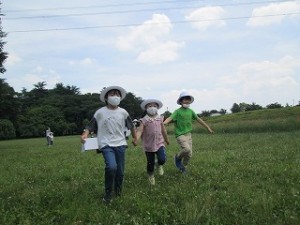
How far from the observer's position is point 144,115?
1107 centimetres

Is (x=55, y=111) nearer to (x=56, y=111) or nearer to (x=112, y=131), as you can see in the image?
(x=56, y=111)

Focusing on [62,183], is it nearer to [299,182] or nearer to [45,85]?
[299,182]

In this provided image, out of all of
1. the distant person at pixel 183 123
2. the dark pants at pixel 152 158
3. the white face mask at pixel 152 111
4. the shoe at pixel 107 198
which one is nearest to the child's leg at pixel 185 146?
the distant person at pixel 183 123

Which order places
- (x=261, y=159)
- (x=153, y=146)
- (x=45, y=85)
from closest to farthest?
(x=153, y=146) → (x=261, y=159) → (x=45, y=85)

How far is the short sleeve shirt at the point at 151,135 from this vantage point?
10648 mm

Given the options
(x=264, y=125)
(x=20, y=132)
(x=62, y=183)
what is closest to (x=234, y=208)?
(x=62, y=183)

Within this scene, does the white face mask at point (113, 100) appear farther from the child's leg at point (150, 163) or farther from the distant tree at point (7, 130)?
the distant tree at point (7, 130)

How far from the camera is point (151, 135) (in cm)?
1067

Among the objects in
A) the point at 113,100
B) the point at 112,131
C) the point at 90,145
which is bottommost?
the point at 90,145

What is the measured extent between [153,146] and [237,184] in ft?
7.59

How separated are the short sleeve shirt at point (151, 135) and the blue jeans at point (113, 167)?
172cm

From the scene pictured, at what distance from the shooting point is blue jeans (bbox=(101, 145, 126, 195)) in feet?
27.7

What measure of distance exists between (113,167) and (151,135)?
→ 2.43 m

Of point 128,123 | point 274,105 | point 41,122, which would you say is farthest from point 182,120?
point 41,122
